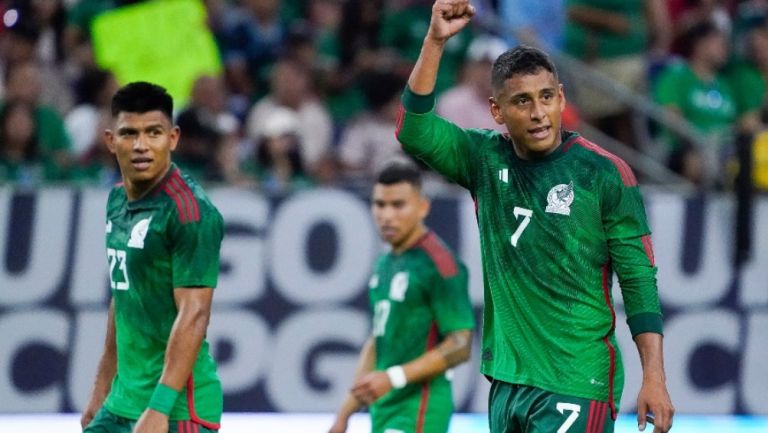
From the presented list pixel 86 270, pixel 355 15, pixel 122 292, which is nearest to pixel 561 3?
pixel 355 15

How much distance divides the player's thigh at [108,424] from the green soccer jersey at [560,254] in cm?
159

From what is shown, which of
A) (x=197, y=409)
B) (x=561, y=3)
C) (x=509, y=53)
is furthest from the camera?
(x=561, y=3)

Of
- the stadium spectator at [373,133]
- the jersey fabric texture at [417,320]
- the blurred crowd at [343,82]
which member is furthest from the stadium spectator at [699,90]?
the jersey fabric texture at [417,320]

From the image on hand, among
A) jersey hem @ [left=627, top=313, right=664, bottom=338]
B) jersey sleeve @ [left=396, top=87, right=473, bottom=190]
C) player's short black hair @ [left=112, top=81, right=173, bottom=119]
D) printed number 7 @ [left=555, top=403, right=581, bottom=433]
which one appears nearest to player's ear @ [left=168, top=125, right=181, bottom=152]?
player's short black hair @ [left=112, top=81, right=173, bottom=119]

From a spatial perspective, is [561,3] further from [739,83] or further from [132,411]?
[132,411]

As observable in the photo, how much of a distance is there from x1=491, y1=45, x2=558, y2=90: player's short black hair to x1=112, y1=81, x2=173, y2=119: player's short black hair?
5.23 ft

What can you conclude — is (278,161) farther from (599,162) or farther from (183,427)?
(599,162)

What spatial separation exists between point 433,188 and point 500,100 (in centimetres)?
606

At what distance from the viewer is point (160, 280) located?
603 centimetres

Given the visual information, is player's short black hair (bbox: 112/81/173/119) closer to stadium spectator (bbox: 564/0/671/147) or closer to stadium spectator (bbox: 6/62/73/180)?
stadium spectator (bbox: 6/62/73/180)

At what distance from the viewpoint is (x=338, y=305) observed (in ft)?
36.5

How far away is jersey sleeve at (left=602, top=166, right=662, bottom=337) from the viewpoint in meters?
5.26

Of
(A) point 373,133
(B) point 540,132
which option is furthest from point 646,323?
(A) point 373,133

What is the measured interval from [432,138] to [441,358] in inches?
90.5
